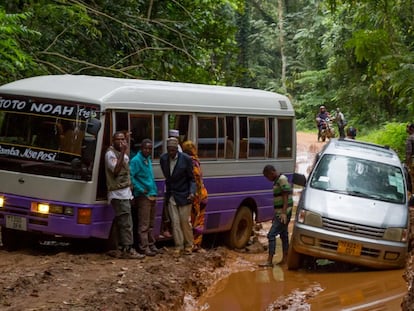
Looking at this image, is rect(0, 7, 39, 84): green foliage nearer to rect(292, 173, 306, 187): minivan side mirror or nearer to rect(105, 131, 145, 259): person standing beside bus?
rect(105, 131, 145, 259): person standing beside bus

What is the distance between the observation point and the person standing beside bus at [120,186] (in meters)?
8.80

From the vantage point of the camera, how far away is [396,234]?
9586 mm

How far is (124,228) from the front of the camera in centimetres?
908

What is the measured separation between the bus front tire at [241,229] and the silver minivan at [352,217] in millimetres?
1983

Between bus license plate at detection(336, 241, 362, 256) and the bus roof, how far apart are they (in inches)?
123

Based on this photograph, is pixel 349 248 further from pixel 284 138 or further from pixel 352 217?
pixel 284 138

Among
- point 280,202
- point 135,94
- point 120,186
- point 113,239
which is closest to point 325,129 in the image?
point 280,202

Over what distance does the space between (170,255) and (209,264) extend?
1.92ft

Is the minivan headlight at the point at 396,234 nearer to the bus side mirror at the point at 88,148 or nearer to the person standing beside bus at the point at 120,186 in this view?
the person standing beside bus at the point at 120,186

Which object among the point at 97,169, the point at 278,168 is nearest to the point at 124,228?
the point at 97,169

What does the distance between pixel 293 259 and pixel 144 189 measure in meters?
2.50

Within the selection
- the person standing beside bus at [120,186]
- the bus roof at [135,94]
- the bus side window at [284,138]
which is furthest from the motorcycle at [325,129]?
the person standing beside bus at [120,186]

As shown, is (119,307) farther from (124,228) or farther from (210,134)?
(210,134)

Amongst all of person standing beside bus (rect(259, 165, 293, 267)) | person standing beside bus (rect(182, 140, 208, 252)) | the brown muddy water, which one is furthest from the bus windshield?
person standing beside bus (rect(259, 165, 293, 267))
